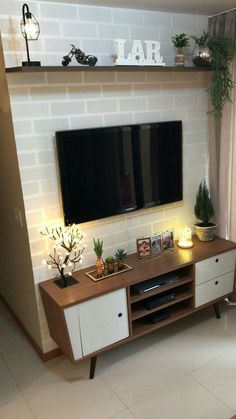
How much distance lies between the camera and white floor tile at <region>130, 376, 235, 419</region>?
2.06 m

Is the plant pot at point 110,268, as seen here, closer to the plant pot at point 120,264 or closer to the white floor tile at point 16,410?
the plant pot at point 120,264

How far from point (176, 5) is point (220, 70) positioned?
0.53 meters

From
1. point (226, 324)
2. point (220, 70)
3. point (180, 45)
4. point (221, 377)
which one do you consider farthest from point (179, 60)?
point (221, 377)

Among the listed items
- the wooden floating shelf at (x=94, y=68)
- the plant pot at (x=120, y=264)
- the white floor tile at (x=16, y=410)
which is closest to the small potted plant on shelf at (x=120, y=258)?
the plant pot at (x=120, y=264)

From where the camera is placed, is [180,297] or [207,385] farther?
[180,297]

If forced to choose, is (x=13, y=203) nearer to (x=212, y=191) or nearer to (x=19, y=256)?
(x=19, y=256)

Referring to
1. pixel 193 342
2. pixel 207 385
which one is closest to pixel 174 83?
pixel 193 342

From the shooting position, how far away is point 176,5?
8.09ft

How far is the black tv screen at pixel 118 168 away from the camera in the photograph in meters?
2.38

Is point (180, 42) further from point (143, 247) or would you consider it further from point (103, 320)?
point (103, 320)

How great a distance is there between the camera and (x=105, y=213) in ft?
8.46

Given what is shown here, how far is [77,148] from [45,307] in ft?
3.46

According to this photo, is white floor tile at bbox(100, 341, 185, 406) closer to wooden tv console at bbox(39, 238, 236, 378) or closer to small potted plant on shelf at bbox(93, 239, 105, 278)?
wooden tv console at bbox(39, 238, 236, 378)

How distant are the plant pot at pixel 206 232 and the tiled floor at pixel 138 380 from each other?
649 mm
